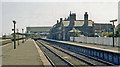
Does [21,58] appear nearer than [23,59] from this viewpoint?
No

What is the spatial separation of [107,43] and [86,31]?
5505 cm

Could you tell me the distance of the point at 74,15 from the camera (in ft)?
346

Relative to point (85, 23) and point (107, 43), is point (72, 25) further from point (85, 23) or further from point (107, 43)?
point (107, 43)

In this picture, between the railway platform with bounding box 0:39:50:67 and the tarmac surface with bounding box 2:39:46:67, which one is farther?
the tarmac surface with bounding box 2:39:46:67

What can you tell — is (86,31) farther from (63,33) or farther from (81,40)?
(81,40)

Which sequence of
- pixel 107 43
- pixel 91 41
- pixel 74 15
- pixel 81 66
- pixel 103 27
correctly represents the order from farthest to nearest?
pixel 103 27
pixel 74 15
pixel 91 41
pixel 107 43
pixel 81 66

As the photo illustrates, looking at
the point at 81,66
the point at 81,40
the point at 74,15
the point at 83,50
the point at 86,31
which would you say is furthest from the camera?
the point at 74,15

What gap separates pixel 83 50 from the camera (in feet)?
107

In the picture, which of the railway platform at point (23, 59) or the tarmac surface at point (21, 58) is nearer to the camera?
the railway platform at point (23, 59)

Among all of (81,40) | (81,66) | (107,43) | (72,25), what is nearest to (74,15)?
(72,25)

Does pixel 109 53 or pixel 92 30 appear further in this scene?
pixel 92 30

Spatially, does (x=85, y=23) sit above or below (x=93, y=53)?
above

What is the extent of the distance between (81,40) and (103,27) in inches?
2532

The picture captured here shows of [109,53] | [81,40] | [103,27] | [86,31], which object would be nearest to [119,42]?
[109,53]
